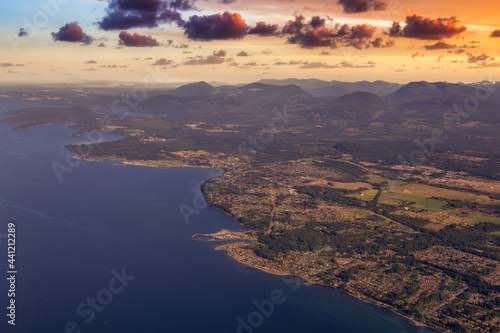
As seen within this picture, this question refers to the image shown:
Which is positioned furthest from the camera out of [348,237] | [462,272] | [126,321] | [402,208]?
[402,208]

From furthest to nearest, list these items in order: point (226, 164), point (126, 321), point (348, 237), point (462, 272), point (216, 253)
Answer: point (226, 164) < point (348, 237) < point (216, 253) < point (462, 272) < point (126, 321)

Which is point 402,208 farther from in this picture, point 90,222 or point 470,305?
point 90,222

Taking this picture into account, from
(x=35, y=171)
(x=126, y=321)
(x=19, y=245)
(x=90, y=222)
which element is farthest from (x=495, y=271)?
(x=35, y=171)

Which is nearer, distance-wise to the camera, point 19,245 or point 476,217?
point 19,245

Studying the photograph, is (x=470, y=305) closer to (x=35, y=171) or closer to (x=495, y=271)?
(x=495, y=271)

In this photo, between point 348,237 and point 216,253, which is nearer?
point 216,253

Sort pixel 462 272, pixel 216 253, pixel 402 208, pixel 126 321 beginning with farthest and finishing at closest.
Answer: pixel 402 208 < pixel 216 253 < pixel 462 272 < pixel 126 321

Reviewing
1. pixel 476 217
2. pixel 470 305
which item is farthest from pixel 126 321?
pixel 476 217
